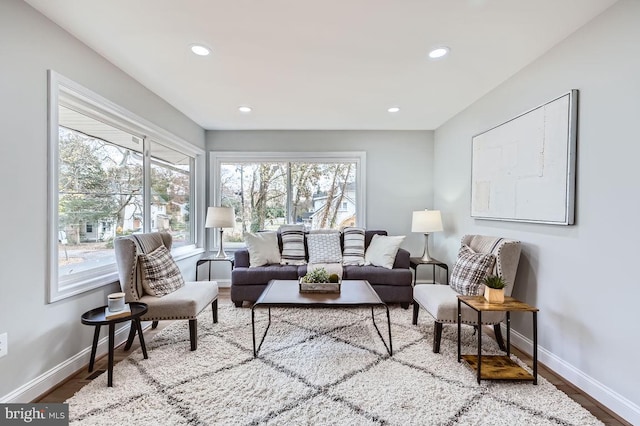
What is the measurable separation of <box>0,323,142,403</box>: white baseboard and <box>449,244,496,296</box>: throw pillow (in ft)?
10.2

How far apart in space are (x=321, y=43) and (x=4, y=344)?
2794 mm

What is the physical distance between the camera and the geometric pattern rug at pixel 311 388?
1.70 m

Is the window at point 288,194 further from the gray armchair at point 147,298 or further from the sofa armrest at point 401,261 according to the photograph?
the gray armchair at point 147,298

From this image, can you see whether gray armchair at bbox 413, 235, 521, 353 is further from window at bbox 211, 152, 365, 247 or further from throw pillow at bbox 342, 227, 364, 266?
window at bbox 211, 152, 365, 247

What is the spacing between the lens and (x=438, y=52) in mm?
2312

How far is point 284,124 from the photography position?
4375 millimetres

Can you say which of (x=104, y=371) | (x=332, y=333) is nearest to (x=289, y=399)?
(x=332, y=333)

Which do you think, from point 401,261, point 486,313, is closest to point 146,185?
point 401,261

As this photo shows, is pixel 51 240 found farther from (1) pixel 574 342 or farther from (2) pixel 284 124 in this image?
(1) pixel 574 342

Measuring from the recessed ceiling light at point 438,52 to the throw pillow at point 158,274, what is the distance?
2.94 metres

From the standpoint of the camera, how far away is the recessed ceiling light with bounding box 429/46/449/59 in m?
2.26

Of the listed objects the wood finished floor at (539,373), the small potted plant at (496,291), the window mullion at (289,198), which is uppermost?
the window mullion at (289,198)

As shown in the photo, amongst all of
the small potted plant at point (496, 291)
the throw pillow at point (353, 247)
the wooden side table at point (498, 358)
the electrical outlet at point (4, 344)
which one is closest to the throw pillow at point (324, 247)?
the throw pillow at point (353, 247)

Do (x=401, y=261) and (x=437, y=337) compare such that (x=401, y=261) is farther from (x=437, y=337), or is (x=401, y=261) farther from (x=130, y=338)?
(x=130, y=338)
